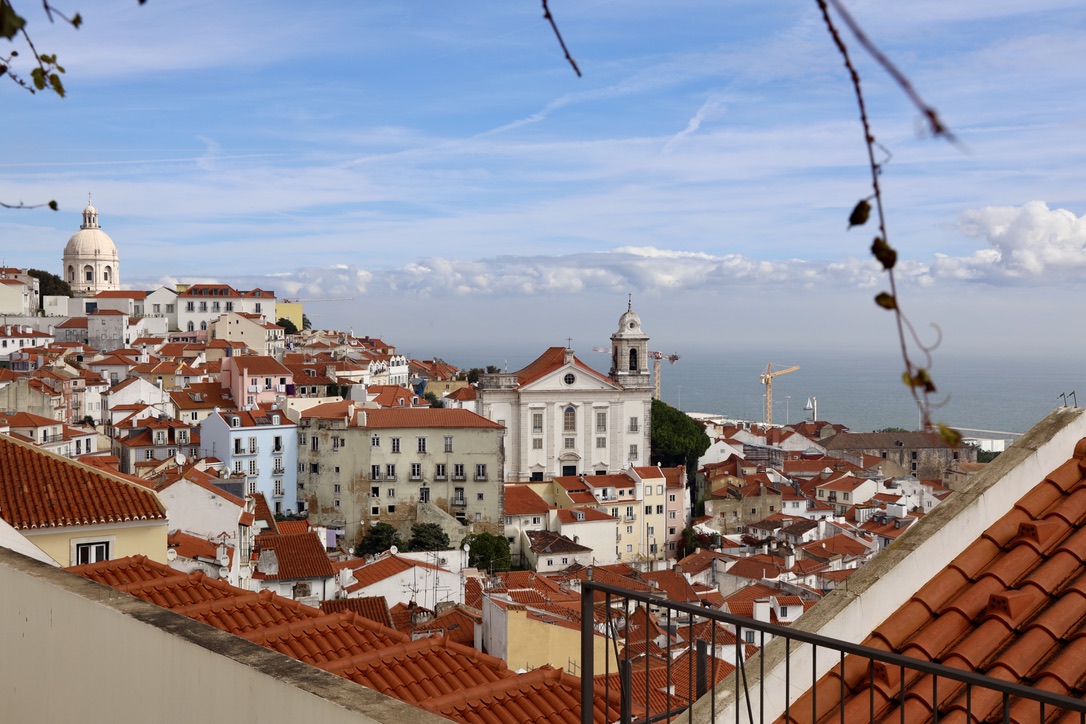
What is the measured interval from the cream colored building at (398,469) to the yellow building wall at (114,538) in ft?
80.9

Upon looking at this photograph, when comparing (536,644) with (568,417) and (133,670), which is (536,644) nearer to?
(133,670)

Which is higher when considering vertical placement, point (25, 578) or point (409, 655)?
point (25, 578)

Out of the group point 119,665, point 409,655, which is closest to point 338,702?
point 119,665

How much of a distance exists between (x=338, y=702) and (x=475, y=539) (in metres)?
28.5

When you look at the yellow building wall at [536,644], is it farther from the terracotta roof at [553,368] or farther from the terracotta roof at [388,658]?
the terracotta roof at [553,368]

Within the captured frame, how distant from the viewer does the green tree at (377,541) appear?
31125mm

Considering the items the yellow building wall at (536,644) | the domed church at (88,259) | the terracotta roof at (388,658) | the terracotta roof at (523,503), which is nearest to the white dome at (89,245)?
the domed church at (88,259)

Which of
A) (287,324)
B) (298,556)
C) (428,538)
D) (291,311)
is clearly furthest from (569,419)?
(291,311)

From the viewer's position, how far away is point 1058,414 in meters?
2.87

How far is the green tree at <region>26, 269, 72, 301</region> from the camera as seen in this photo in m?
68.4

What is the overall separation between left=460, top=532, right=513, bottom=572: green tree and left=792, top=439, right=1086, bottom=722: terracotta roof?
26.2 meters

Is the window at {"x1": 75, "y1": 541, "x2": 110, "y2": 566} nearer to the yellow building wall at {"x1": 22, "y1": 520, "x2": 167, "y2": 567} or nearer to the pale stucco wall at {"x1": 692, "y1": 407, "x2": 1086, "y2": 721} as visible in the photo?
the yellow building wall at {"x1": 22, "y1": 520, "x2": 167, "y2": 567}

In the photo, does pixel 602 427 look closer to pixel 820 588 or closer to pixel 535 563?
pixel 535 563

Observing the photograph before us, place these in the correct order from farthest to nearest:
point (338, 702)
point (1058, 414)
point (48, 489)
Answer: point (48, 489) < point (1058, 414) < point (338, 702)
